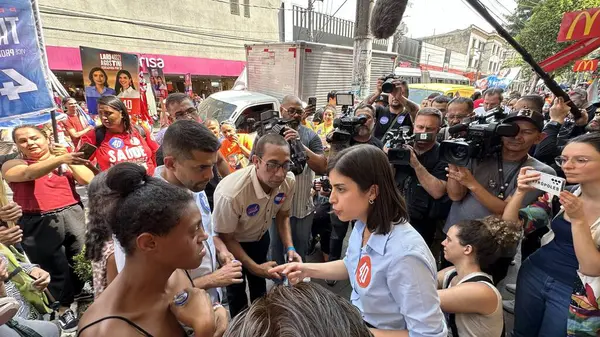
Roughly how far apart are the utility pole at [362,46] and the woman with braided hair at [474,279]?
5633mm

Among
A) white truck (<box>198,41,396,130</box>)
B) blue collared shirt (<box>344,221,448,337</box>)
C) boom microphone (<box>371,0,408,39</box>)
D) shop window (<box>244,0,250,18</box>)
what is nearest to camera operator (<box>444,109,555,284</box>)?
blue collared shirt (<box>344,221,448,337</box>)

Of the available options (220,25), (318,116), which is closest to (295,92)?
(318,116)

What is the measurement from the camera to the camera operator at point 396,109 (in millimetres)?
4043

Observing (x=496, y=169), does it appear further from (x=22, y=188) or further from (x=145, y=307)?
(x=22, y=188)

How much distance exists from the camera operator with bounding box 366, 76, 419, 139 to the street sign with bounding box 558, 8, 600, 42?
6.02ft

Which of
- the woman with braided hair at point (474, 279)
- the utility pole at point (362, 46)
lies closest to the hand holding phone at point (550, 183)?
the woman with braided hair at point (474, 279)

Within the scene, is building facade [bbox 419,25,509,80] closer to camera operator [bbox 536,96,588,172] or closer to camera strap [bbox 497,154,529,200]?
camera operator [bbox 536,96,588,172]

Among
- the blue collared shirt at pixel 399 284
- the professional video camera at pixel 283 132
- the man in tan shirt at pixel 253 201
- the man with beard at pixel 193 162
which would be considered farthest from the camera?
the professional video camera at pixel 283 132

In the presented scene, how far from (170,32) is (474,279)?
52.8ft

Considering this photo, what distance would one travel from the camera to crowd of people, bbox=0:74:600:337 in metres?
1.07

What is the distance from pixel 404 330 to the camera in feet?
4.14

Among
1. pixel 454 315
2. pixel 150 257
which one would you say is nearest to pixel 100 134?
pixel 150 257

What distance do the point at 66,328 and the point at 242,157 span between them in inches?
105

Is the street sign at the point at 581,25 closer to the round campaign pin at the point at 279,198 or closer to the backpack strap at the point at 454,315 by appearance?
the backpack strap at the point at 454,315
